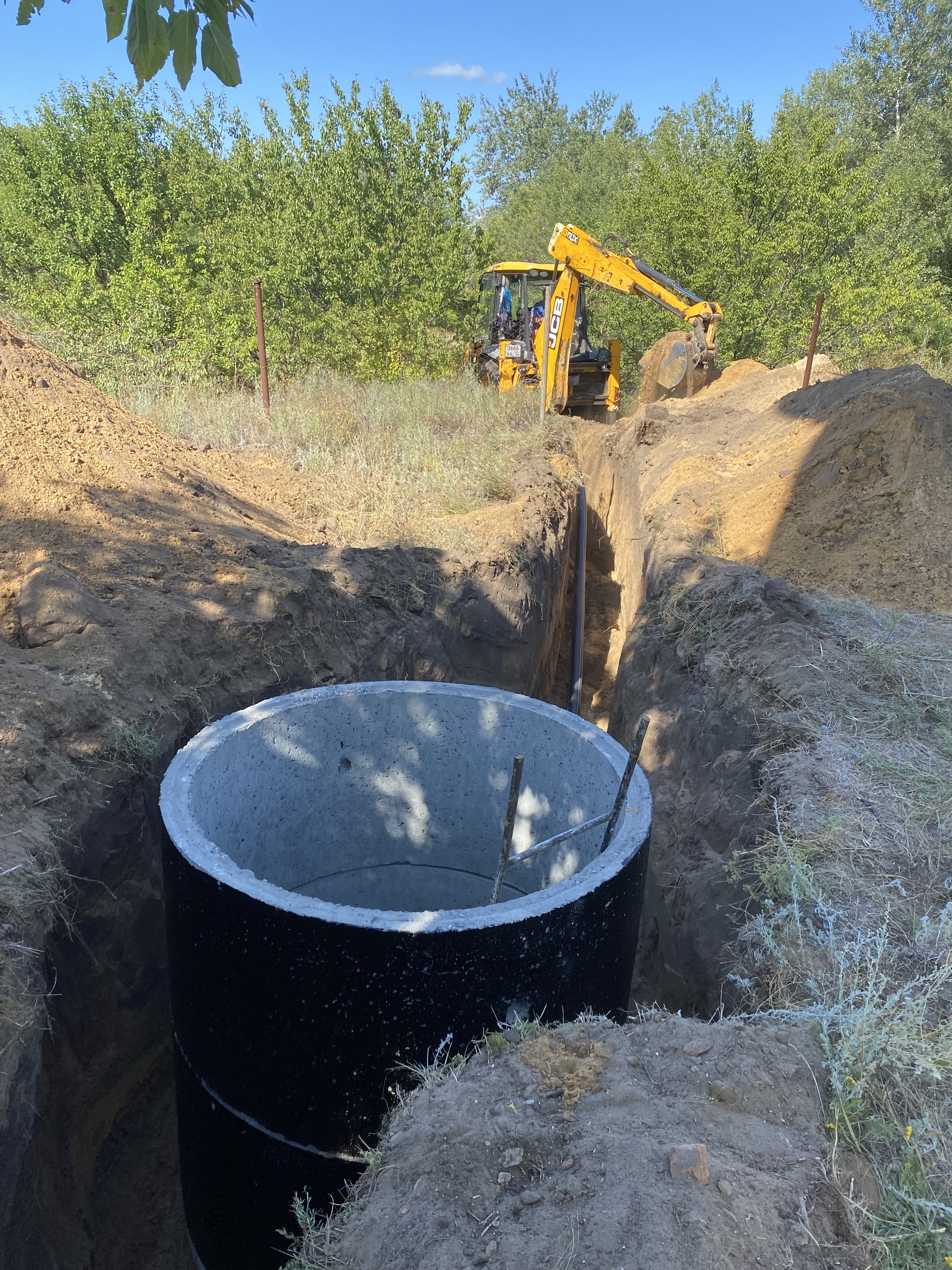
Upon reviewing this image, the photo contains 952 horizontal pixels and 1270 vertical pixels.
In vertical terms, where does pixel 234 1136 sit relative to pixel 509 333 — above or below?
below

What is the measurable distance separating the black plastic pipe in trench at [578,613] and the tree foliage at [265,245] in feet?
22.6

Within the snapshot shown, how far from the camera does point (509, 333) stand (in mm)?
13719

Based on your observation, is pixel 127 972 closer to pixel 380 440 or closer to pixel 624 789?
pixel 624 789

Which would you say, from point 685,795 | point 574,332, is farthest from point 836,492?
point 574,332

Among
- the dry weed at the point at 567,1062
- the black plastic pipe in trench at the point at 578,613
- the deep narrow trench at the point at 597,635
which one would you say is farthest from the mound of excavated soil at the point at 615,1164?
the black plastic pipe in trench at the point at 578,613

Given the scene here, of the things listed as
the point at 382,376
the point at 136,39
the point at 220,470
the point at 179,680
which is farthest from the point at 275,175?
the point at 136,39

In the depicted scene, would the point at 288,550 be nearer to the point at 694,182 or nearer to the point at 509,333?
the point at 509,333

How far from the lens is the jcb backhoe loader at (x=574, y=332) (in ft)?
38.7

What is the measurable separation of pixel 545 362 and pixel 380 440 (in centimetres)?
339

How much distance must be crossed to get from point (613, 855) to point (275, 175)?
16.2 m

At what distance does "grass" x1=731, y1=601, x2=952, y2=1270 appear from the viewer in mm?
1886

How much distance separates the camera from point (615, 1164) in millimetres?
1849

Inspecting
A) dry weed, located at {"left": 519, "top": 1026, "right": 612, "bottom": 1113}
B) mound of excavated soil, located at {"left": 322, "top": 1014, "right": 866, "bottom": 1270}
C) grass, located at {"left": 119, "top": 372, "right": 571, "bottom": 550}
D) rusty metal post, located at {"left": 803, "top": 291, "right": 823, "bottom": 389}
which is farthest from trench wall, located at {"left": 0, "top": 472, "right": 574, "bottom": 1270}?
rusty metal post, located at {"left": 803, "top": 291, "right": 823, "bottom": 389}

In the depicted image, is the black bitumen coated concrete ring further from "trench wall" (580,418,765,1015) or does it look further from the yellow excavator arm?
the yellow excavator arm
